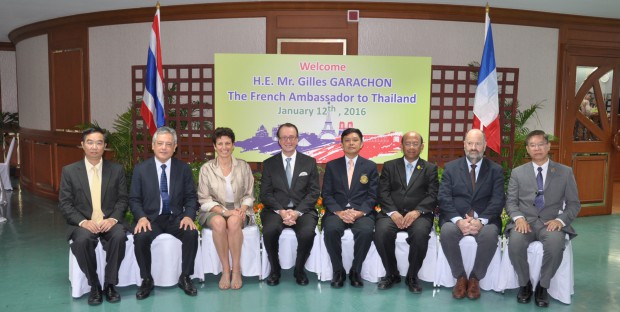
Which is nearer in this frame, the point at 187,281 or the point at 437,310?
the point at 437,310

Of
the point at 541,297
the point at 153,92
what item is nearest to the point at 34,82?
the point at 153,92

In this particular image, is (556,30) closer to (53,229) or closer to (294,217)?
(294,217)

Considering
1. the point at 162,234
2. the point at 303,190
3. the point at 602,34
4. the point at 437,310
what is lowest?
the point at 437,310

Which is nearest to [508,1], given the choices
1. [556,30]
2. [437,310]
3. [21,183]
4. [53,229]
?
[556,30]

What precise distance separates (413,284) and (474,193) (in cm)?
86

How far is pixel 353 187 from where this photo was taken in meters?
4.11

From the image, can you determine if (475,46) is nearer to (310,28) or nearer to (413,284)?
(310,28)

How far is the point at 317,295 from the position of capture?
3.72 meters

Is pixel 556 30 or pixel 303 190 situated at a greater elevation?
pixel 556 30

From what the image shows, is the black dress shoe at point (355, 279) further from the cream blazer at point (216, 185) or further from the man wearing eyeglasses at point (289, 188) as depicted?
the cream blazer at point (216, 185)

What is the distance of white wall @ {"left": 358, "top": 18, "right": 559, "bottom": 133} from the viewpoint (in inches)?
240

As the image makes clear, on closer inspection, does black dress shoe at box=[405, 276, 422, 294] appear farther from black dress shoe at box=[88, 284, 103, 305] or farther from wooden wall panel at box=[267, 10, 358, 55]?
wooden wall panel at box=[267, 10, 358, 55]

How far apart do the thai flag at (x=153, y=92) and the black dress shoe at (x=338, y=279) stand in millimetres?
2551

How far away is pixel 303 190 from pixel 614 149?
5.24 meters
